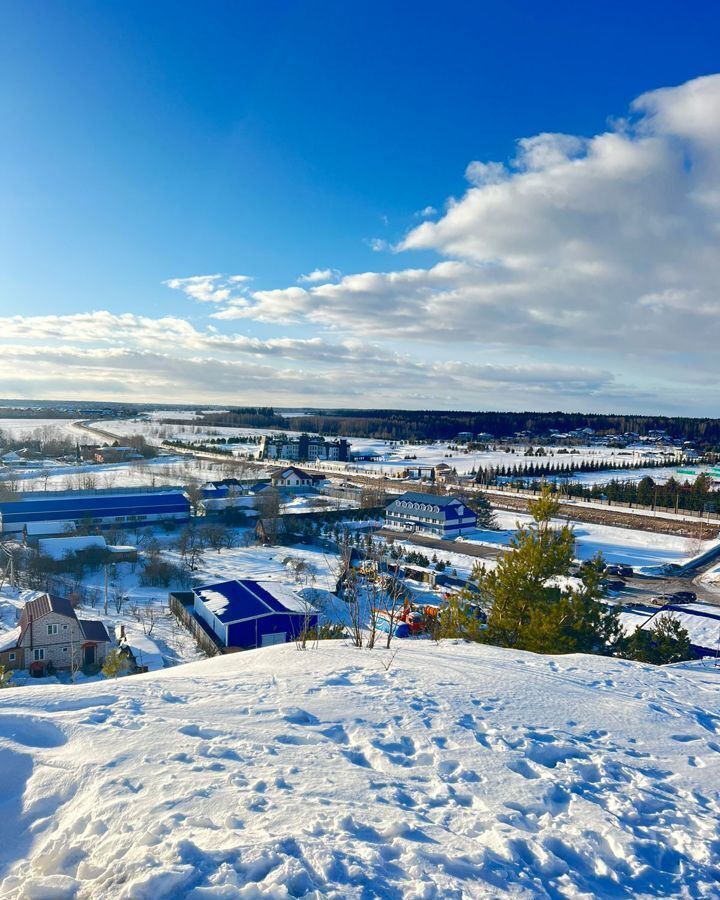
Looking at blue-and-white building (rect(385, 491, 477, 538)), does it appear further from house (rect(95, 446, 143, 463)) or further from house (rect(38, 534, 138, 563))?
house (rect(95, 446, 143, 463))

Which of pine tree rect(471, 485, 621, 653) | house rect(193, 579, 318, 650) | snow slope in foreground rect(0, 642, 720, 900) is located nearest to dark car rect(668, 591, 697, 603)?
pine tree rect(471, 485, 621, 653)

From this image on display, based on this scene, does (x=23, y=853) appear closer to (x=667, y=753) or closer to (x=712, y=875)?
(x=712, y=875)

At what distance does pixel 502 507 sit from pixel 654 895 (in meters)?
36.2

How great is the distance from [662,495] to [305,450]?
3872 centimetres

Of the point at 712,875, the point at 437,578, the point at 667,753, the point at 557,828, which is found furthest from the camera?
the point at 437,578

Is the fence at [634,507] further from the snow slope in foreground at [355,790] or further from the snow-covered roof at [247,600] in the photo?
the snow slope in foreground at [355,790]

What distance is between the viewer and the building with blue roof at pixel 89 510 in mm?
26469

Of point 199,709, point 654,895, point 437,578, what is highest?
point 654,895

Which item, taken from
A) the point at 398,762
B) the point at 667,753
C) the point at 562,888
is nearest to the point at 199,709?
the point at 398,762

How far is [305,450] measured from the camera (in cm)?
6525

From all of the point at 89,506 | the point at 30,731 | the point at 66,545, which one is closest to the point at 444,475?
the point at 89,506

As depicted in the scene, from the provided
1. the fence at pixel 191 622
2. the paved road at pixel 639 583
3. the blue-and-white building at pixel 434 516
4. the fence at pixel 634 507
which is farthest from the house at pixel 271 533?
the fence at pixel 634 507

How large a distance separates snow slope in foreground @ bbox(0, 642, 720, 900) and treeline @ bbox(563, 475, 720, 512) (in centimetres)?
3774

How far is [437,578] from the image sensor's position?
2053cm
